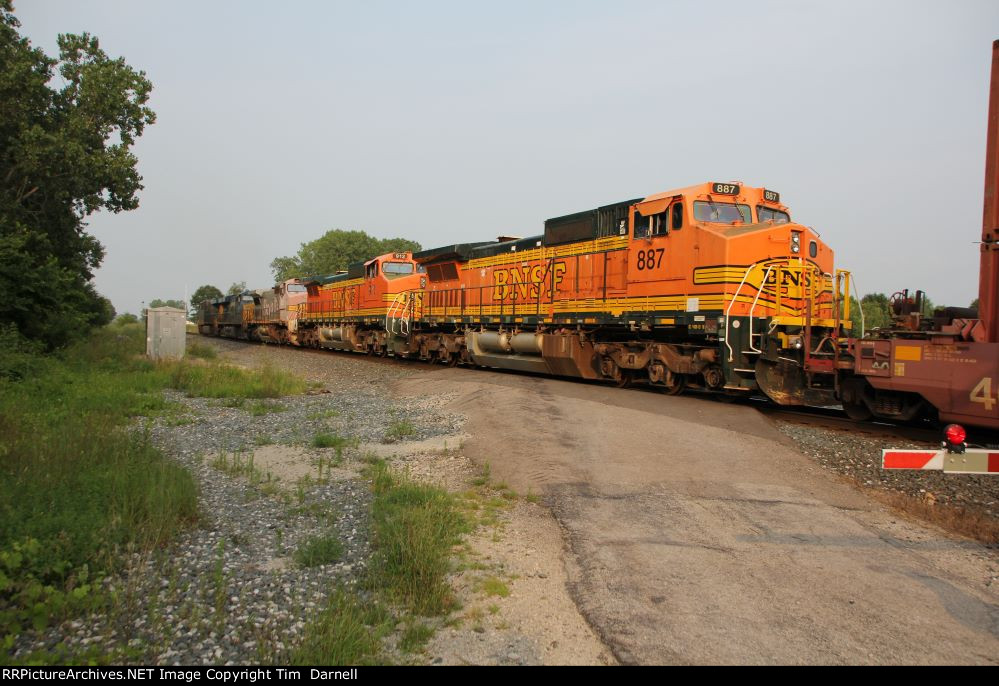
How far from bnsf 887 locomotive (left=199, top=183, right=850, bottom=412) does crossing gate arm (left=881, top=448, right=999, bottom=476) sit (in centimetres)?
517

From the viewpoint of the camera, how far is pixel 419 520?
5047 mm

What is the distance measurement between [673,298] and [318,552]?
9.26m

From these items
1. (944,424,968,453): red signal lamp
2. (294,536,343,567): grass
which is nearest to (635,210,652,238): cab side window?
(944,424,968,453): red signal lamp

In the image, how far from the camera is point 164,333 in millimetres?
20266


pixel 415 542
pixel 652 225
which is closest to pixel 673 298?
pixel 652 225

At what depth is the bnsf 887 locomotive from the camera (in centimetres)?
1084

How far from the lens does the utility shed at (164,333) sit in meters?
20.0

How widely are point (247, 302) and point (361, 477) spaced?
1603 inches

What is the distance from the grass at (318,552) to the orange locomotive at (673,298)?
26.5 ft

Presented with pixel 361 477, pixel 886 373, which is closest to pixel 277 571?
pixel 361 477

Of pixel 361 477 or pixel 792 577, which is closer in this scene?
pixel 792 577

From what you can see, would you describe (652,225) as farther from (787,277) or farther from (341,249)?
(341,249)
